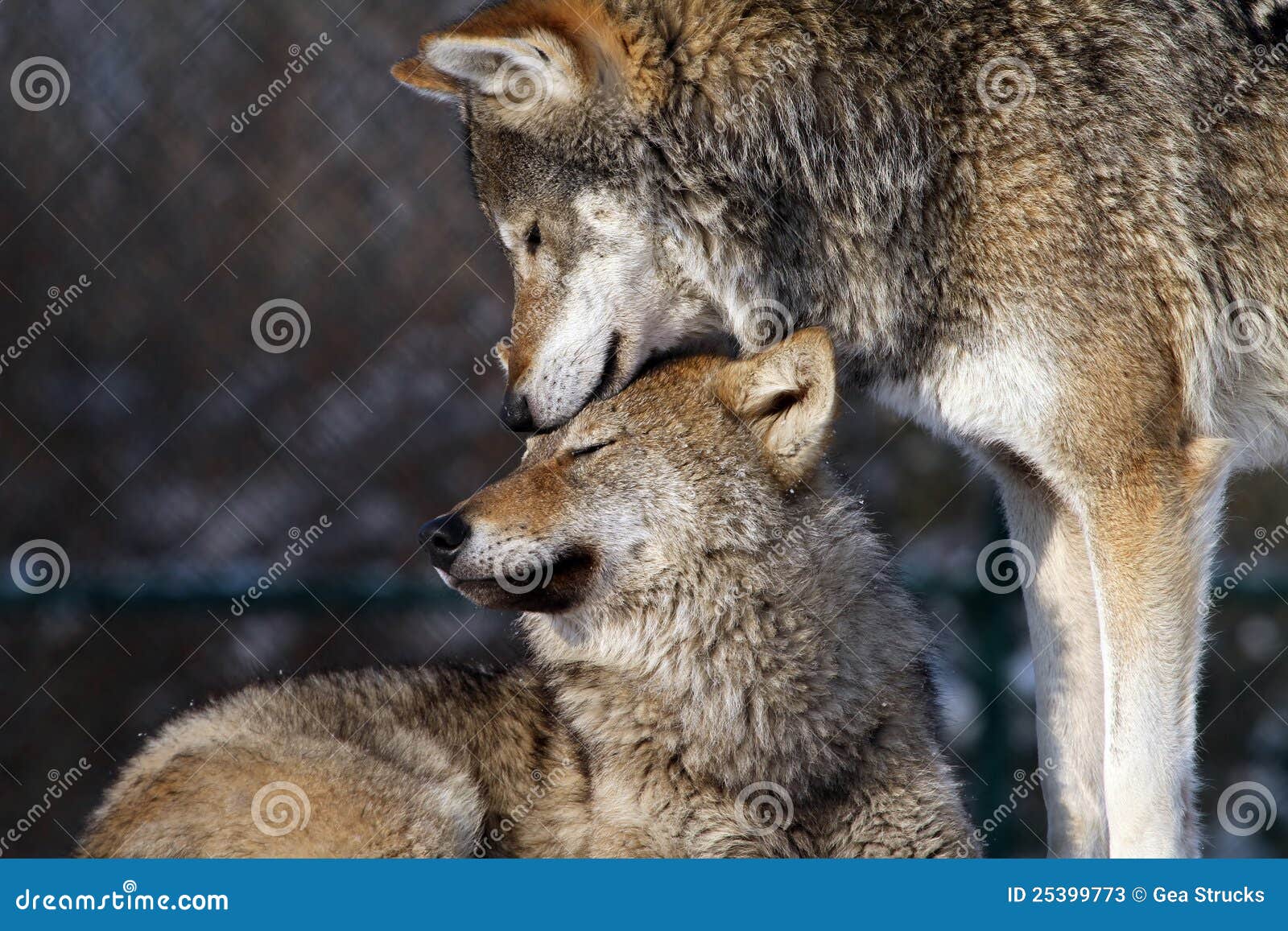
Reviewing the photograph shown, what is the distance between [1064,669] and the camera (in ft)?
11.2

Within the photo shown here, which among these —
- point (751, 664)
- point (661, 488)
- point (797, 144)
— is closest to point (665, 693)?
point (751, 664)

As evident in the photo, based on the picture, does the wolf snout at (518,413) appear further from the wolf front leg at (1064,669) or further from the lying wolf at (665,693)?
the wolf front leg at (1064,669)

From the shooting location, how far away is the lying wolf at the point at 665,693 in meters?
2.92

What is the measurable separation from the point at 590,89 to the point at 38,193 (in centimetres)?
370

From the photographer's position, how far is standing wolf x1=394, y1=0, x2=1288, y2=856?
2.92 m

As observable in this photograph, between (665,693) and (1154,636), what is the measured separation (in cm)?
107

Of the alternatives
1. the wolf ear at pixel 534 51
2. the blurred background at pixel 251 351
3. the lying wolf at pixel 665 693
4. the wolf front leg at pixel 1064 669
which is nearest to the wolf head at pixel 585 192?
the wolf ear at pixel 534 51

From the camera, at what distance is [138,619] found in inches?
205

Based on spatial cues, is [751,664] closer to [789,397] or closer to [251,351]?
[789,397]

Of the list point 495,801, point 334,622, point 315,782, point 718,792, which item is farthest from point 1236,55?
point 334,622

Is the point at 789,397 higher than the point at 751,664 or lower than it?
higher

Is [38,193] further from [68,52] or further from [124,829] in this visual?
[124,829]

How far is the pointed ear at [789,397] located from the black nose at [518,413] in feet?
1.46

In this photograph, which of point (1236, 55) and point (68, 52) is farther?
point (68, 52)
